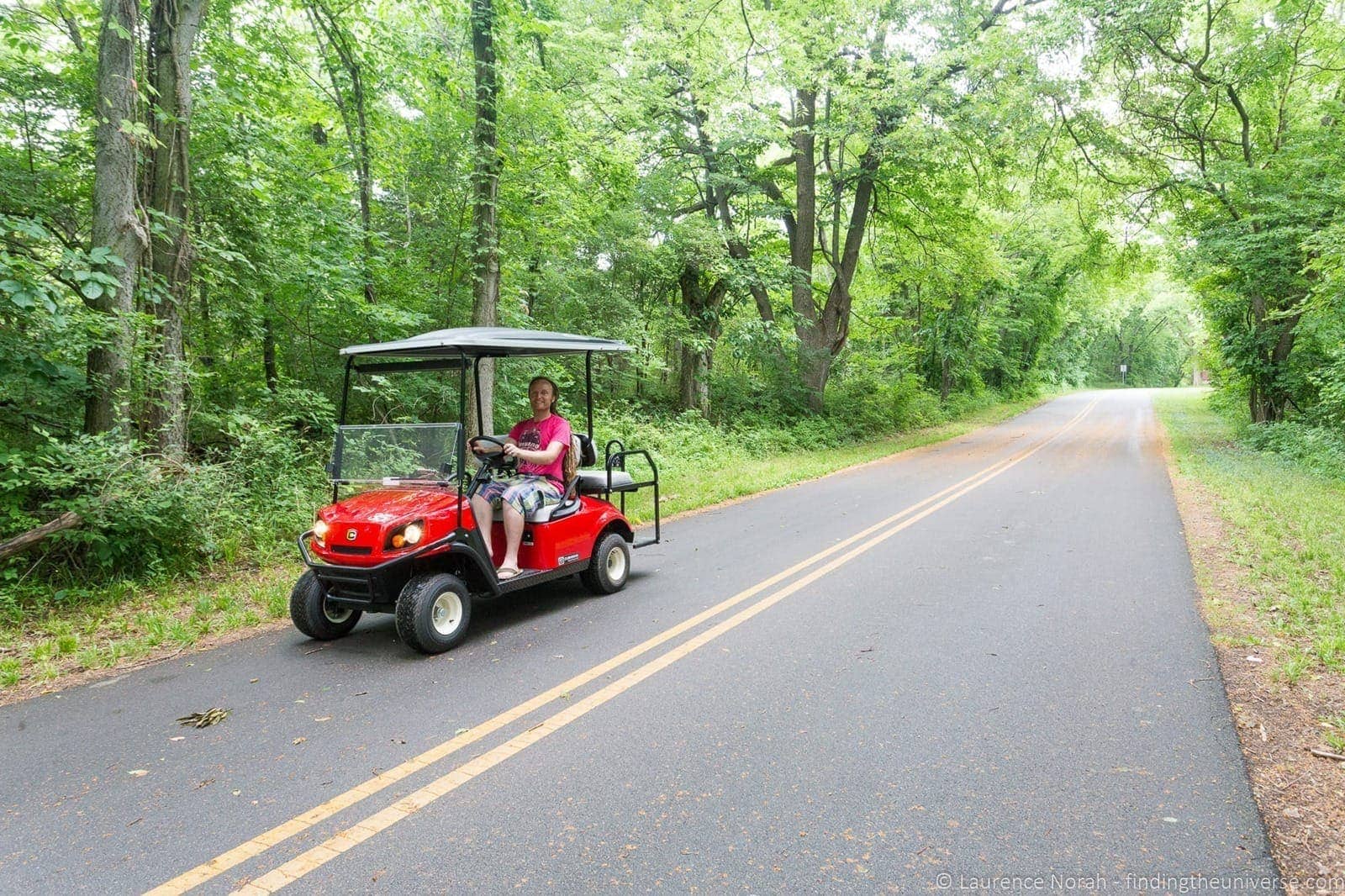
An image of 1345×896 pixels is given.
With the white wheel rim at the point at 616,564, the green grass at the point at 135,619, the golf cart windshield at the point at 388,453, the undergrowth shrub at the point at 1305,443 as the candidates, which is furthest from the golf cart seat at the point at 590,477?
the undergrowth shrub at the point at 1305,443

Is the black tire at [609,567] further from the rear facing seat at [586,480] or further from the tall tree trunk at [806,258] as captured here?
the tall tree trunk at [806,258]

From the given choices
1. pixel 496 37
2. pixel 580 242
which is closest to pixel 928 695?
pixel 496 37

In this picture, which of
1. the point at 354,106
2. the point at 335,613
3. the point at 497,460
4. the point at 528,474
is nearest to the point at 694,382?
the point at 354,106

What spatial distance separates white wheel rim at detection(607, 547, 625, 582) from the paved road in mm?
326

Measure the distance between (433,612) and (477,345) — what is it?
1812mm

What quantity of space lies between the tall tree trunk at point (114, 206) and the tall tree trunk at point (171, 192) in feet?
1.21

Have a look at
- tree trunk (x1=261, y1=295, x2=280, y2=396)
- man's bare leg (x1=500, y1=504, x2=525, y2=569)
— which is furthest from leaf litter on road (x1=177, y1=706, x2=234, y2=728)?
tree trunk (x1=261, y1=295, x2=280, y2=396)

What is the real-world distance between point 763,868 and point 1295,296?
19.7 m

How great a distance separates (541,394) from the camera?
6.05 metres

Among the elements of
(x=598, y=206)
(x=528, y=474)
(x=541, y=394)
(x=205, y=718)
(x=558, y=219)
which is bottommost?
(x=205, y=718)

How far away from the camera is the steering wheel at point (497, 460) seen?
17.4 ft

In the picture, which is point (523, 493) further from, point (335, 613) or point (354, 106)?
point (354, 106)

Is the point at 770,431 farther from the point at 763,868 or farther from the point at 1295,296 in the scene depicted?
the point at 763,868

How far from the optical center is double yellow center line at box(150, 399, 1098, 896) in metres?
2.56
